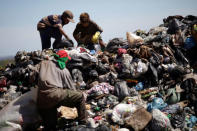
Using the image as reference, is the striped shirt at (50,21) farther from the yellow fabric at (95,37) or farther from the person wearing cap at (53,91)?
the person wearing cap at (53,91)

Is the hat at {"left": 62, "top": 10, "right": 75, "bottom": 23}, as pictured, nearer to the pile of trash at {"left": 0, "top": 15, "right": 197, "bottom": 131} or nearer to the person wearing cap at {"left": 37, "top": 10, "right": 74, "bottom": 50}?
the person wearing cap at {"left": 37, "top": 10, "right": 74, "bottom": 50}

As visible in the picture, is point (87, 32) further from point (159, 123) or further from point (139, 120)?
point (159, 123)

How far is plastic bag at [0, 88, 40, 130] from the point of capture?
2896 mm

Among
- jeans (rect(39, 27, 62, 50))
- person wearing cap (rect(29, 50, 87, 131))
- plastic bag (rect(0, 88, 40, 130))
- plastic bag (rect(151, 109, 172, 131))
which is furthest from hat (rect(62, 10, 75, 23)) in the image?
plastic bag (rect(151, 109, 172, 131))

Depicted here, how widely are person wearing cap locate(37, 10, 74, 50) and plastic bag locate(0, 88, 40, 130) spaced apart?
9.97 feet

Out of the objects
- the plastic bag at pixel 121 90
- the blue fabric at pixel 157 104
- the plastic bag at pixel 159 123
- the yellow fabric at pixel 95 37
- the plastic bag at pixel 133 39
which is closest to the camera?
the plastic bag at pixel 159 123

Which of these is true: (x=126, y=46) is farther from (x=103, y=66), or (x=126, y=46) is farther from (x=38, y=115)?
(x=38, y=115)

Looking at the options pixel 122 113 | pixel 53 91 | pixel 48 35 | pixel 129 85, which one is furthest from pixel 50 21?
pixel 122 113

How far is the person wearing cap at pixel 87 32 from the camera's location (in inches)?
250

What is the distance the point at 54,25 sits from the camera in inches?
224

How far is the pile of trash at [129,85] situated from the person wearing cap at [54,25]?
0.91 meters

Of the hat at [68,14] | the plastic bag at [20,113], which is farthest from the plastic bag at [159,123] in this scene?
the hat at [68,14]

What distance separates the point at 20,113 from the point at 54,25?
3465mm

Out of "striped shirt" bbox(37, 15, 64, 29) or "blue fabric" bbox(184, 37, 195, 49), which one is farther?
"striped shirt" bbox(37, 15, 64, 29)
